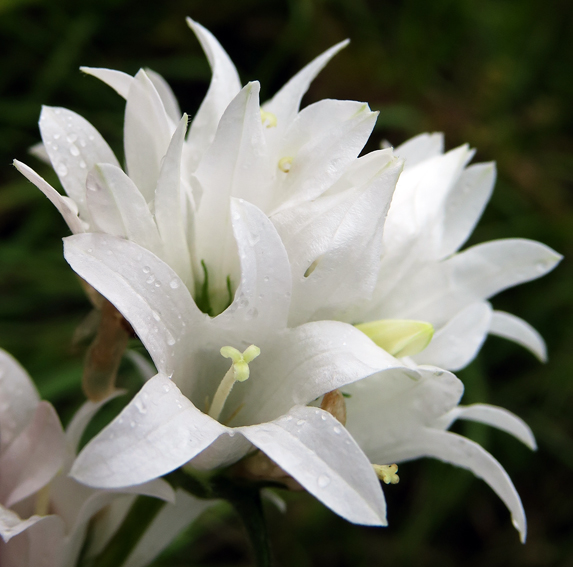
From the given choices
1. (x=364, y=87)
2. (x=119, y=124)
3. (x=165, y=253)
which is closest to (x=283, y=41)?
(x=364, y=87)

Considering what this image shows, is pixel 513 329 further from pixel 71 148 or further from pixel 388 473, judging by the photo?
pixel 71 148

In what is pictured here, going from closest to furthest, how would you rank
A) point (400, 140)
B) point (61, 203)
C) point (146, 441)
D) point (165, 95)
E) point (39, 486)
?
1. point (146, 441)
2. point (61, 203)
3. point (39, 486)
4. point (165, 95)
5. point (400, 140)

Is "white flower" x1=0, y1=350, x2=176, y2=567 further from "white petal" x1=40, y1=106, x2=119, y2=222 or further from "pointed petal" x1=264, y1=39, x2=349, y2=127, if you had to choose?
"pointed petal" x1=264, y1=39, x2=349, y2=127

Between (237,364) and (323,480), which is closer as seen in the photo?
(323,480)

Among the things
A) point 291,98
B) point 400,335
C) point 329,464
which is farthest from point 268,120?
point 329,464

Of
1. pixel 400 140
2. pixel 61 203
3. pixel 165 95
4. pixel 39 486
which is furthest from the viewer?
pixel 400 140

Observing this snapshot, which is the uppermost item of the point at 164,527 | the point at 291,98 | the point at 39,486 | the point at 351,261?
the point at 291,98
